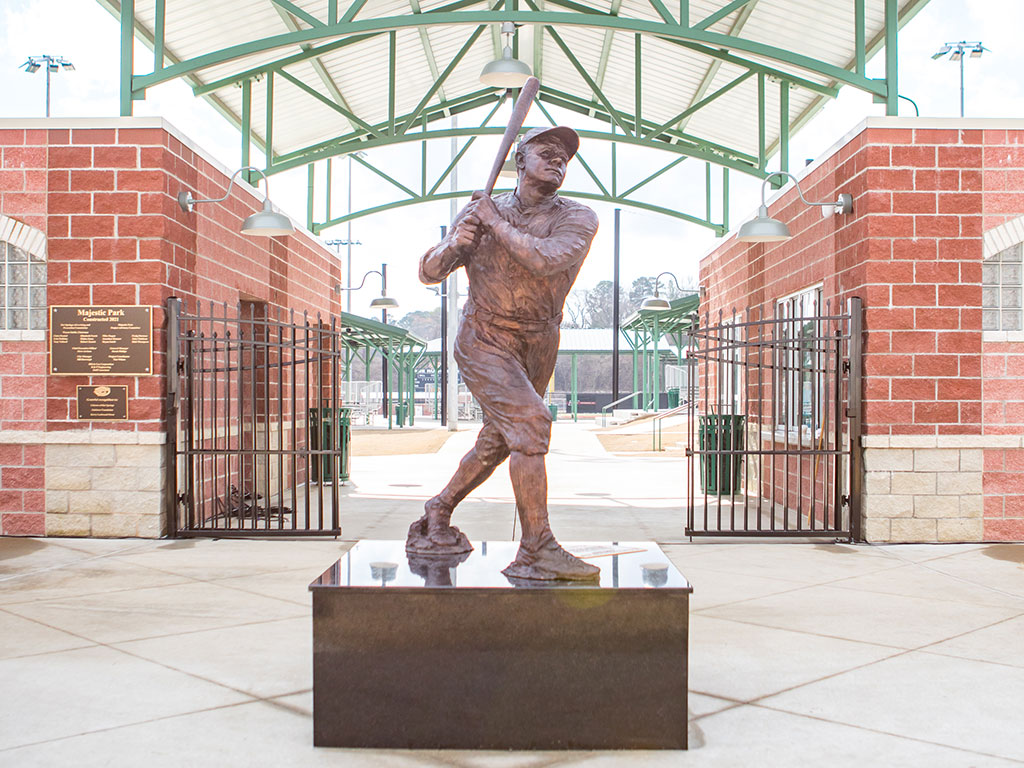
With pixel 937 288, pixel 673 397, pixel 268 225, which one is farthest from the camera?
pixel 673 397

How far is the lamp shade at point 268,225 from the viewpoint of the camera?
30.9ft

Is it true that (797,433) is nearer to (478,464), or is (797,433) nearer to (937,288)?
(937,288)

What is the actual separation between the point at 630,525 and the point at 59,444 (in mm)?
5148

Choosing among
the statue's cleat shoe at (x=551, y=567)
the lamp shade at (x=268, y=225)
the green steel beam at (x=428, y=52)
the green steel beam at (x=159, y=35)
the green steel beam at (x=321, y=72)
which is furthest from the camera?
the green steel beam at (x=428, y=52)

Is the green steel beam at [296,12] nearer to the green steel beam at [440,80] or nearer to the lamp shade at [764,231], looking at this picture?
the green steel beam at [440,80]

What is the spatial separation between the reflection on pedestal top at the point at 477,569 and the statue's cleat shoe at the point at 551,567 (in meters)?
0.05

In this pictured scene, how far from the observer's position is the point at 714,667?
443 centimetres

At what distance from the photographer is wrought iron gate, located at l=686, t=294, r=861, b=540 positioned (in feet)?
26.5

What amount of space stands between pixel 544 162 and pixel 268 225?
19.8 feet

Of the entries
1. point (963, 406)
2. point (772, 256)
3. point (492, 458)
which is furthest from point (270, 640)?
point (772, 256)

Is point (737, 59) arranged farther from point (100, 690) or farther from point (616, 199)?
point (100, 690)

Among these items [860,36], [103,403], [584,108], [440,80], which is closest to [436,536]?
[103,403]

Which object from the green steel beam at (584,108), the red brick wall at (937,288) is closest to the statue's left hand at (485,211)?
the red brick wall at (937,288)

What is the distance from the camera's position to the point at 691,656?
Result: 4.62m
